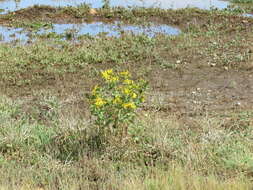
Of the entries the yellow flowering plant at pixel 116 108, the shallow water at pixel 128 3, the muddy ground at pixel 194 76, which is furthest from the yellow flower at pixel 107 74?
the shallow water at pixel 128 3

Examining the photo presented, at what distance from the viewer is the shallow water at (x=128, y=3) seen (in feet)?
52.3

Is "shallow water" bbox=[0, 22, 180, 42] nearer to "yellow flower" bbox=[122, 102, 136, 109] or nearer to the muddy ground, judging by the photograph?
the muddy ground

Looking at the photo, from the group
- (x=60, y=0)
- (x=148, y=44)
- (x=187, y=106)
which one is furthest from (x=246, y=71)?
(x=60, y=0)

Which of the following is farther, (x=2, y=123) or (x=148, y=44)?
(x=148, y=44)

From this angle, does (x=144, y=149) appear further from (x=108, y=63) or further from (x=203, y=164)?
(x=108, y=63)

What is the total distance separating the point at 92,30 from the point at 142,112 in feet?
24.0

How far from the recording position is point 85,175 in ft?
14.2

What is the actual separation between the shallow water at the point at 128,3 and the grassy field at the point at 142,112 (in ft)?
9.33

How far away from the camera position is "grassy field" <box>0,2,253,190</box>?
4.28m

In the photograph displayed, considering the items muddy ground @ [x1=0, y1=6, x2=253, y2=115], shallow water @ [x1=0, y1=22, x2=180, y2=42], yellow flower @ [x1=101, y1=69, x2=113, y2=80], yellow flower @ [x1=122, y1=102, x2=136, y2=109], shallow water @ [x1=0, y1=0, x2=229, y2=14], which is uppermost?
shallow water @ [x1=0, y1=0, x2=229, y2=14]

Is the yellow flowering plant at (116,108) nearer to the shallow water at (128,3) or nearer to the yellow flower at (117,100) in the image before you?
the yellow flower at (117,100)

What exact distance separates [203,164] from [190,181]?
55 centimetres

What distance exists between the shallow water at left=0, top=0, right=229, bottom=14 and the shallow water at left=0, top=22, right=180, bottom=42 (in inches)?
104

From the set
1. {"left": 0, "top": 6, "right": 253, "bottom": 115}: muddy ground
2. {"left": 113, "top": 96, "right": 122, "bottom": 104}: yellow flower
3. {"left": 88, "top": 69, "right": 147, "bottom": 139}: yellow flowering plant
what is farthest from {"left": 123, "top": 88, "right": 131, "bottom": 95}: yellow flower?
{"left": 0, "top": 6, "right": 253, "bottom": 115}: muddy ground
